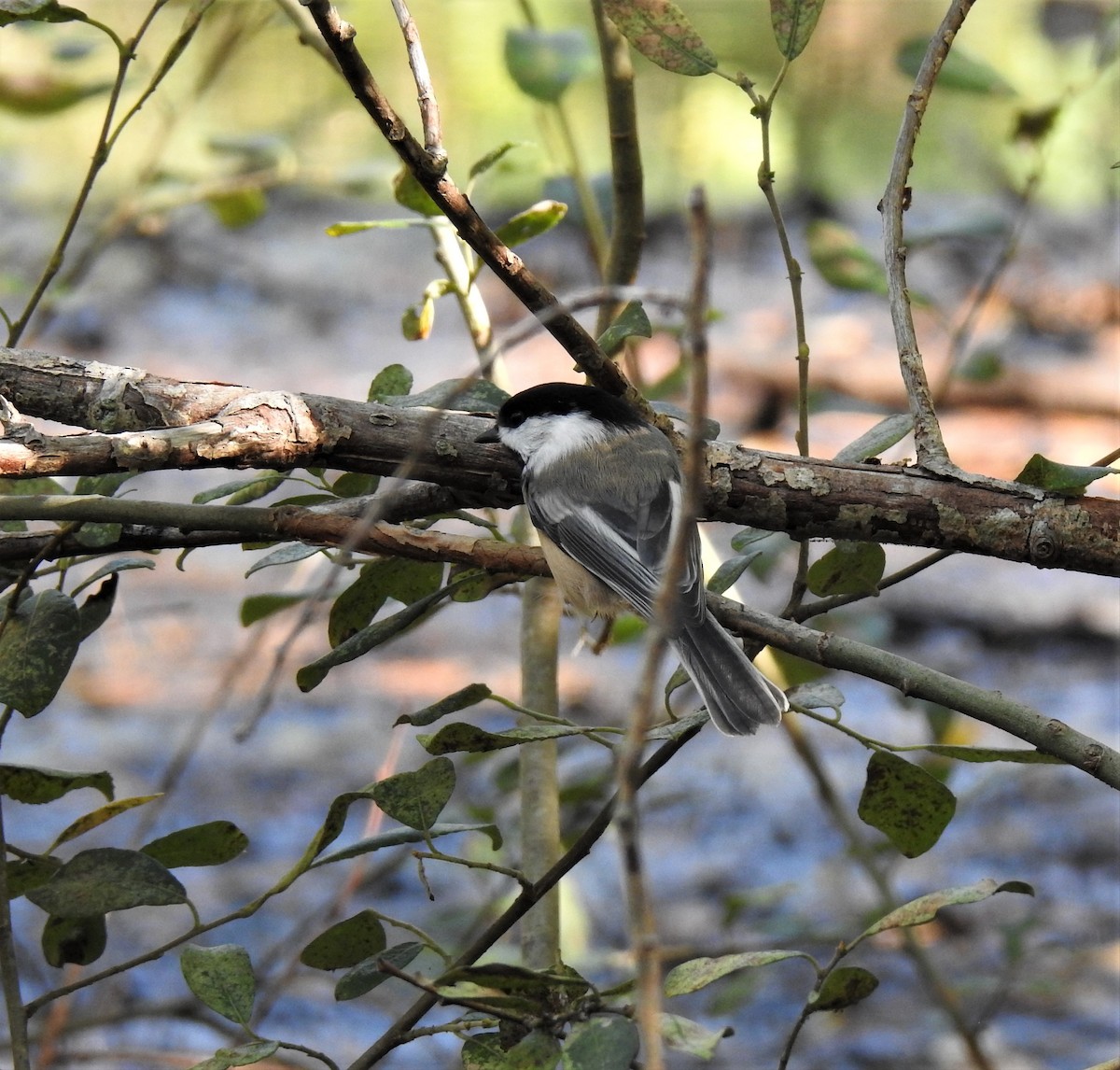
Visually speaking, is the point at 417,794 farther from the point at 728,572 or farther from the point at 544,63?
the point at 544,63

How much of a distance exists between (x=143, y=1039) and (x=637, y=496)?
1599 mm

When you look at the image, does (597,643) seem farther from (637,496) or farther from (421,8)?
(421,8)

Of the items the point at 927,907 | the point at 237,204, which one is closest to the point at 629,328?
the point at 927,907

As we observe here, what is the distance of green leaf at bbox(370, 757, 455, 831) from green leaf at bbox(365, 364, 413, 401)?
0.49m

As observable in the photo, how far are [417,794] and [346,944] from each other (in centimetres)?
17

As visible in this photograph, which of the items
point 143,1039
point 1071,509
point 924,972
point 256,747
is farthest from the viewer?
point 256,747

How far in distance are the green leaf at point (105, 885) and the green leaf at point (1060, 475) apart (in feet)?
2.88

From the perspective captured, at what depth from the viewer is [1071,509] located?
1.20 meters

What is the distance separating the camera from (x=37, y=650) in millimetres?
1145

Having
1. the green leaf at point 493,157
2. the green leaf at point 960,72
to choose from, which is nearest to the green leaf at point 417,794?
the green leaf at point 493,157

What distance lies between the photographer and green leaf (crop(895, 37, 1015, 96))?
1.68 meters

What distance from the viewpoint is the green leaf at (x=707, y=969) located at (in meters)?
0.94

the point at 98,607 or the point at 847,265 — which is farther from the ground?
the point at 847,265

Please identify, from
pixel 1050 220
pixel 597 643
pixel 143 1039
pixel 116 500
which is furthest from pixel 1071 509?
pixel 1050 220
